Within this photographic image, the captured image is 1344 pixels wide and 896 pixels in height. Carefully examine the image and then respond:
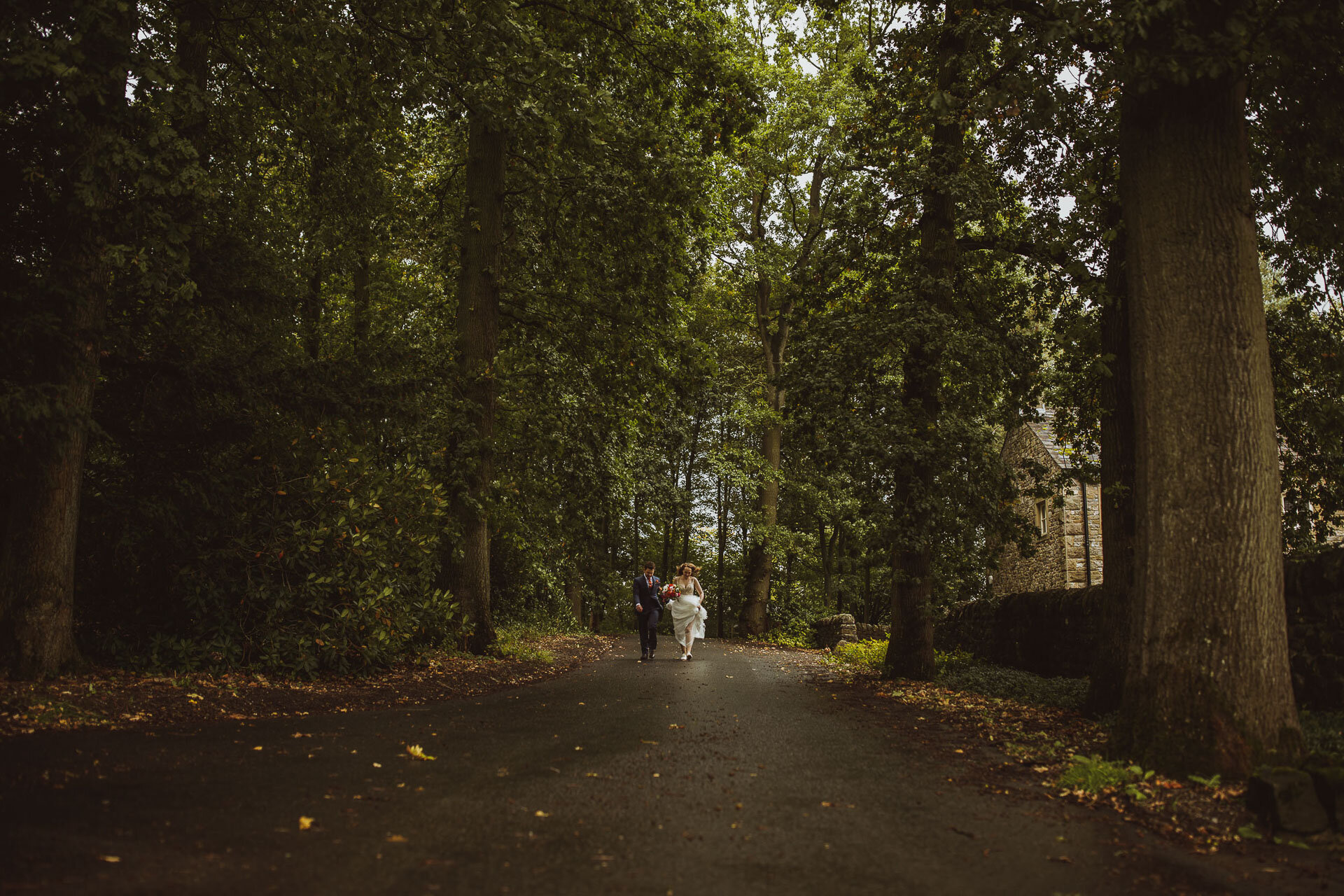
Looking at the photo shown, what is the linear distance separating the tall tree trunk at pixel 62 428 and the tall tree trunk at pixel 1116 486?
973cm

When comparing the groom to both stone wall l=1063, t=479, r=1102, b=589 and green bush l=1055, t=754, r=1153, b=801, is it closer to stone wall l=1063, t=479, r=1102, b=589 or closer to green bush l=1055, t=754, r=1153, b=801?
stone wall l=1063, t=479, r=1102, b=589

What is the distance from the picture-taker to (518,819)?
4781 millimetres

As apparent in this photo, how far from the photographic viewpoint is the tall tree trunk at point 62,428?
705cm

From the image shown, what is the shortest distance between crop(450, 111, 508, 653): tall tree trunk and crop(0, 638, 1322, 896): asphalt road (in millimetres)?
6445

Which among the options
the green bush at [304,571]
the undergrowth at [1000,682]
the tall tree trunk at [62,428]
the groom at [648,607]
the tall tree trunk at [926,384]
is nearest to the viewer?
the tall tree trunk at [62,428]

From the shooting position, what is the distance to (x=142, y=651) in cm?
897

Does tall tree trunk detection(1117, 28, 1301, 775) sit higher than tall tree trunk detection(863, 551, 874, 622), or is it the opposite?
tall tree trunk detection(1117, 28, 1301, 775)

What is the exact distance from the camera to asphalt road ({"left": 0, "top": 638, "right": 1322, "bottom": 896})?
12.5 ft

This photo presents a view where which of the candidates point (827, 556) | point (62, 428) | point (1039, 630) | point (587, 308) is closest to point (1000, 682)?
point (1039, 630)

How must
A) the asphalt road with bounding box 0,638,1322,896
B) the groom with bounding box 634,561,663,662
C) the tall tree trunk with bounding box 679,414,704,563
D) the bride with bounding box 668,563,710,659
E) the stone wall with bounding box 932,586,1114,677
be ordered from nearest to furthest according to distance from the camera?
the asphalt road with bounding box 0,638,1322,896 < the stone wall with bounding box 932,586,1114,677 < the groom with bounding box 634,561,663,662 < the bride with bounding box 668,563,710,659 < the tall tree trunk with bounding box 679,414,704,563

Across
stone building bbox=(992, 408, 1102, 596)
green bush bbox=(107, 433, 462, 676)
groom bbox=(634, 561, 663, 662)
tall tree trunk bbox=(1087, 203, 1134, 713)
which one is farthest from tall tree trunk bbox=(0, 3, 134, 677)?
stone building bbox=(992, 408, 1102, 596)

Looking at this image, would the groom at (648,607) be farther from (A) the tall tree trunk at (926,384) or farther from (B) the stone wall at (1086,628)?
(B) the stone wall at (1086,628)

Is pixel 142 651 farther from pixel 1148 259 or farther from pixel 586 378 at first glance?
pixel 1148 259

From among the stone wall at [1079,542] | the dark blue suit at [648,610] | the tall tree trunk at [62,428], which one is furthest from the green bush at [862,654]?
the tall tree trunk at [62,428]
